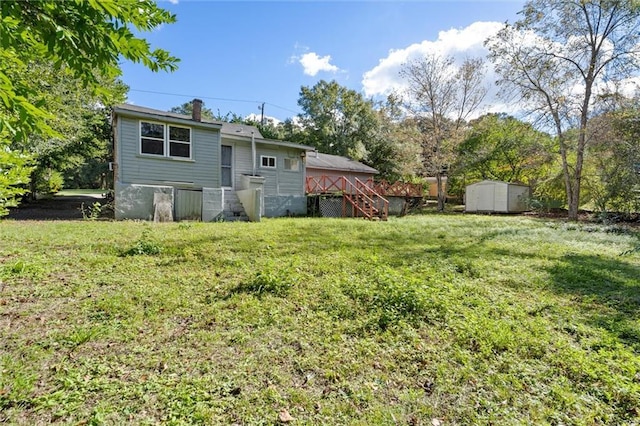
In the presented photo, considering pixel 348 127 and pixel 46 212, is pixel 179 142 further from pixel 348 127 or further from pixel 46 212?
pixel 348 127

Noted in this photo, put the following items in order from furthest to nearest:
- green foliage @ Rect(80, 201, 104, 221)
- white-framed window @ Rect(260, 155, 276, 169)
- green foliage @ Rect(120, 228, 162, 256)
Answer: white-framed window @ Rect(260, 155, 276, 169)
green foliage @ Rect(80, 201, 104, 221)
green foliage @ Rect(120, 228, 162, 256)

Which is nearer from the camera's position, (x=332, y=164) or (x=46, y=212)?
(x=46, y=212)

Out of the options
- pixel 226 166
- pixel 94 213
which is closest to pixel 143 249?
pixel 94 213

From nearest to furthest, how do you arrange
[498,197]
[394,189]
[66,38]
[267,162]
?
1. [66,38]
2. [267,162]
3. [394,189]
4. [498,197]

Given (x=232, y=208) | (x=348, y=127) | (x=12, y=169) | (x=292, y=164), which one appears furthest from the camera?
(x=348, y=127)

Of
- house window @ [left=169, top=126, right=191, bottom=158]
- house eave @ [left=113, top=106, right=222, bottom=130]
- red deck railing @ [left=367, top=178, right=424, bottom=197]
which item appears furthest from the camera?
red deck railing @ [left=367, top=178, right=424, bottom=197]

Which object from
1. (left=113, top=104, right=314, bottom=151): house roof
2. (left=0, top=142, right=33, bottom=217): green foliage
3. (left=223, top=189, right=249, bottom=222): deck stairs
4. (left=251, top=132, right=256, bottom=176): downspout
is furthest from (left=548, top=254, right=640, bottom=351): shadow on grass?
(left=113, top=104, right=314, bottom=151): house roof

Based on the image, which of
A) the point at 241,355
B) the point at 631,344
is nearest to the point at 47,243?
the point at 241,355

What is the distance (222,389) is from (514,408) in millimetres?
2094

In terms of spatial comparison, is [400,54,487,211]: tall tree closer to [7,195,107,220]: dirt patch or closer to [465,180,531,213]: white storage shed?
[465,180,531,213]: white storage shed

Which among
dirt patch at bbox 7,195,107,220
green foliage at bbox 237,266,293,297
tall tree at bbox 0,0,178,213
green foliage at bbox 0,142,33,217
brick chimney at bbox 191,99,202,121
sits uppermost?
brick chimney at bbox 191,99,202,121

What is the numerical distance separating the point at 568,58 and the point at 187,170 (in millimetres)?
18666

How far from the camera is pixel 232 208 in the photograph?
12.2 m

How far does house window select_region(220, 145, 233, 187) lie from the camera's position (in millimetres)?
13090
